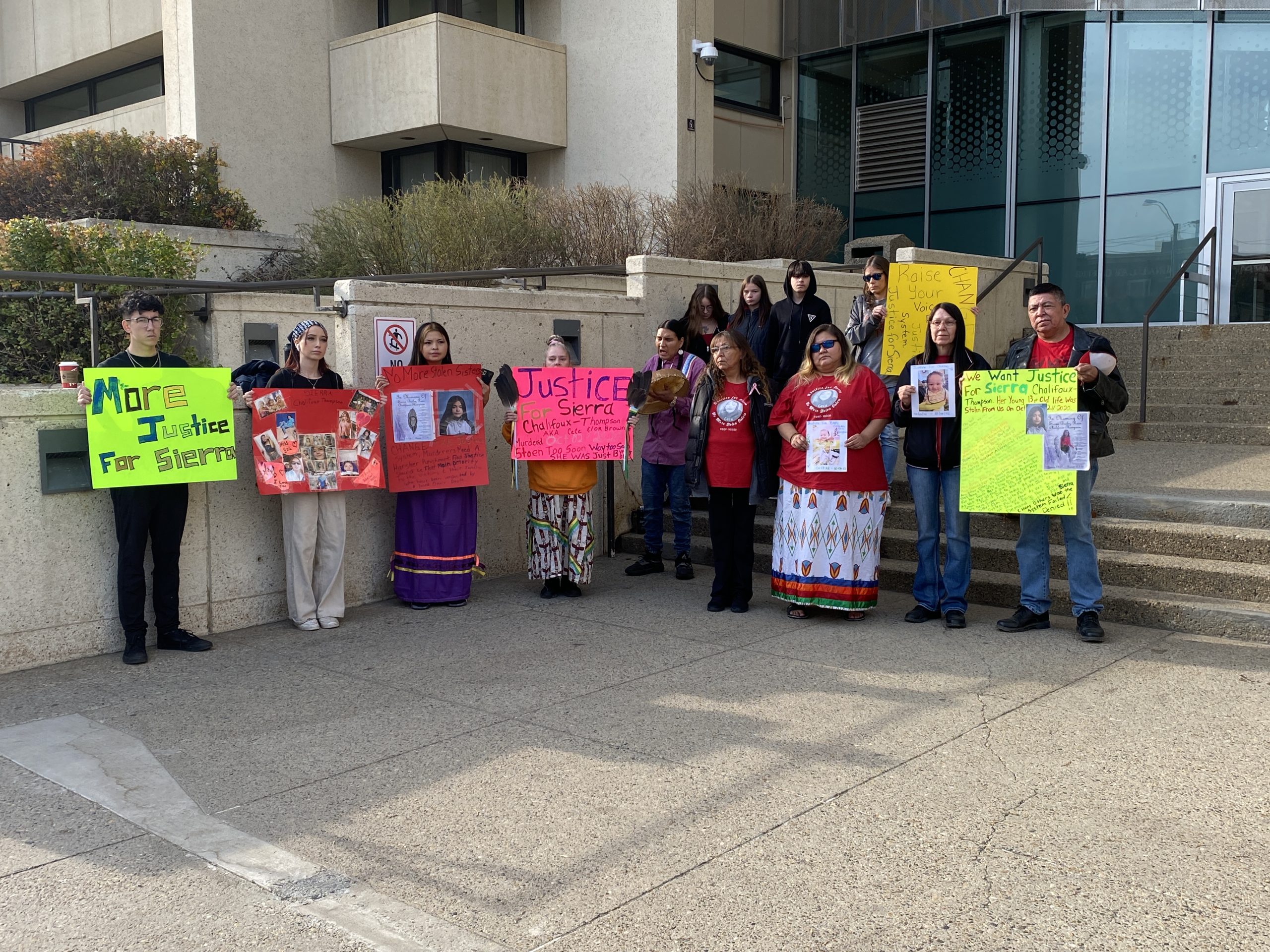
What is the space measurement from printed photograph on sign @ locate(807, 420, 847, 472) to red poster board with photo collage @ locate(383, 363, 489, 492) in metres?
2.24

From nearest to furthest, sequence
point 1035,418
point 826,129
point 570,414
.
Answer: point 1035,418 → point 570,414 → point 826,129

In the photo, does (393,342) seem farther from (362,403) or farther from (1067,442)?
(1067,442)

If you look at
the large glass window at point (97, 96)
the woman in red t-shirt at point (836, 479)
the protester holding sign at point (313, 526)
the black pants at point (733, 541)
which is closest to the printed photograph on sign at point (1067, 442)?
the woman in red t-shirt at point (836, 479)

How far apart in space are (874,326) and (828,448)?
2.11 metres

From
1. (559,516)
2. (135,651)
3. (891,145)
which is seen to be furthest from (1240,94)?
(135,651)

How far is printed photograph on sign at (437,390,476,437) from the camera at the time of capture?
25.5ft

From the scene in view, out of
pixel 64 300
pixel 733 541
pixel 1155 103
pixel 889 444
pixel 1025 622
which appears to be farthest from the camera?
pixel 1155 103

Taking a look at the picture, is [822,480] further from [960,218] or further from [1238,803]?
[960,218]

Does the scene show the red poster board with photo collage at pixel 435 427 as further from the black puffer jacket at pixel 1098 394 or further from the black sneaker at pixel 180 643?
the black puffer jacket at pixel 1098 394

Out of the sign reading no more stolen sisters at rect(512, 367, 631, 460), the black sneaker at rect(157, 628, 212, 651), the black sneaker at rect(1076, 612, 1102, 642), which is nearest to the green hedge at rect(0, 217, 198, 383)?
the sign reading no more stolen sisters at rect(512, 367, 631, 460)

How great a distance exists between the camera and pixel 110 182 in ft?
49.0

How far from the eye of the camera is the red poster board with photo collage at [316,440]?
6996 mm

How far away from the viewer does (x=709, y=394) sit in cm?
754

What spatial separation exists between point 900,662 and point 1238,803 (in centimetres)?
213
